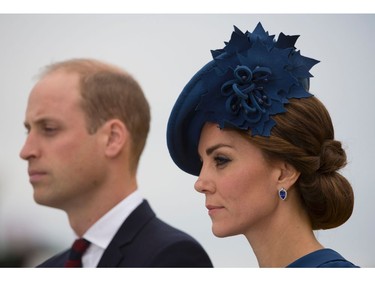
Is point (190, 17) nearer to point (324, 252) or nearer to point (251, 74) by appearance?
point (251, 74)

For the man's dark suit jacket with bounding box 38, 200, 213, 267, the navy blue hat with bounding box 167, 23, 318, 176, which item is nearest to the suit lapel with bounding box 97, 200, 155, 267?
the man's dark suit jacket with bounding box 38, 200, 213, 267

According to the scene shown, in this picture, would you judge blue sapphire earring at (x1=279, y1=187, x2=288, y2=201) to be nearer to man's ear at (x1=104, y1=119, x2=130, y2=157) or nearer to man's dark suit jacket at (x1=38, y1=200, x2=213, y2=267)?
man's dark suit jacket at (x1=38, y1=200, x2=213, y2=267)

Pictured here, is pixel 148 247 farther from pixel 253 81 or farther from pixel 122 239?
pixel 253 81

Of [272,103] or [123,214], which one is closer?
[272,103]

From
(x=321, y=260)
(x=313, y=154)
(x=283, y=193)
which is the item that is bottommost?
(x=321, y=260)

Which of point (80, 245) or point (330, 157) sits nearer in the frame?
point (330, 157)

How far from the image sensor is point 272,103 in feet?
5.86

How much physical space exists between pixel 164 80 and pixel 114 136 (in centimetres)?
27

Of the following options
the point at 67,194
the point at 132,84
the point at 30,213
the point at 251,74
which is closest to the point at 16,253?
the point at 30,213

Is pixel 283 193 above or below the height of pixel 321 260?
above

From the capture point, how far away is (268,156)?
180 centimetres

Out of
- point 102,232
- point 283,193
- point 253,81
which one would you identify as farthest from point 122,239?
point 253,81
